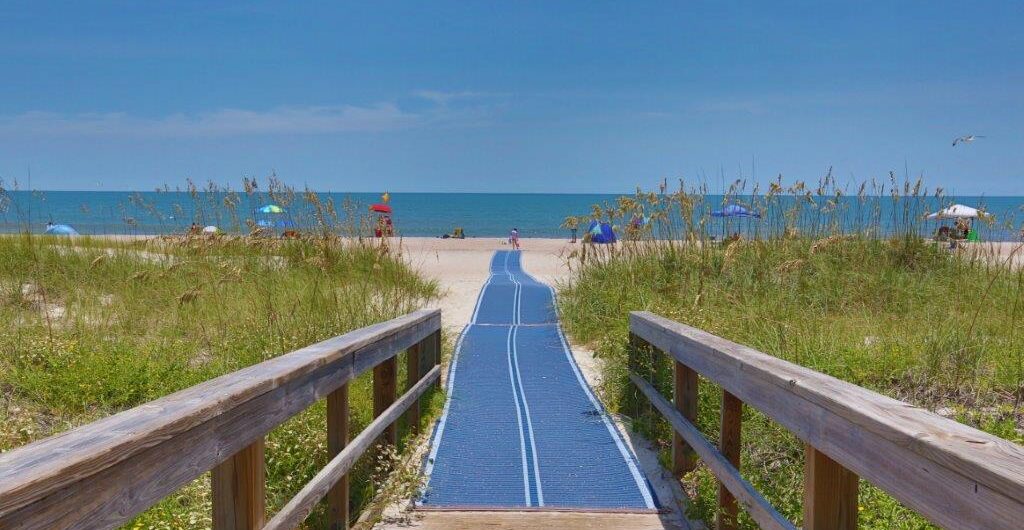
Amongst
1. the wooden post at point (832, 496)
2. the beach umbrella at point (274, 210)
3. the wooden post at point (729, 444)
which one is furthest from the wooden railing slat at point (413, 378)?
the beach umbrella at point (274, 210)

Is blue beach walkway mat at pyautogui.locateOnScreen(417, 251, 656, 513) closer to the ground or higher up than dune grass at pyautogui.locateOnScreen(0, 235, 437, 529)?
closer to the ground

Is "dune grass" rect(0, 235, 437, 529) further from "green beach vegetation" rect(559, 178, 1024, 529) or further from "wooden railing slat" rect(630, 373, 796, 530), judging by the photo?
"green beach vegetation" rect(559, 178, 1024, 529)

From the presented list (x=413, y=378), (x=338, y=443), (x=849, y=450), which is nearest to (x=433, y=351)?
(x=413, y=378)

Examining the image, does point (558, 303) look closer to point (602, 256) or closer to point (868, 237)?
point (602, 256)

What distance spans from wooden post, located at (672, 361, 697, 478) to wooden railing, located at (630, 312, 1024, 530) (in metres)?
0.05

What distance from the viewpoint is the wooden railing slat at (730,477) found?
8.18ft

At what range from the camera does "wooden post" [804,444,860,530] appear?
2098 mm

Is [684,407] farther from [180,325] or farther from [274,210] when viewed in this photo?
[274,210]

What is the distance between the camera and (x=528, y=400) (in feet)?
19.4

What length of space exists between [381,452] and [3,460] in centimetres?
289

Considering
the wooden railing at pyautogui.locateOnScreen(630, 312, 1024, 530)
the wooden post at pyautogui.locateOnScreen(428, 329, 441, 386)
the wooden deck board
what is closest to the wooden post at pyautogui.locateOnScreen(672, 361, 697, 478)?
the wooden railing at pyautogui.locateOnScreen(630, 312, 1024, 530)

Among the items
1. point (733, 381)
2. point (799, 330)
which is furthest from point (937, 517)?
point (799, 330)

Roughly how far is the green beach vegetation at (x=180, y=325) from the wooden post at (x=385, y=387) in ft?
0.80

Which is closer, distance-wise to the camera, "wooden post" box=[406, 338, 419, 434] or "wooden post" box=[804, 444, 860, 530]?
"wooden post" box=[804, 444, 860, 530]
